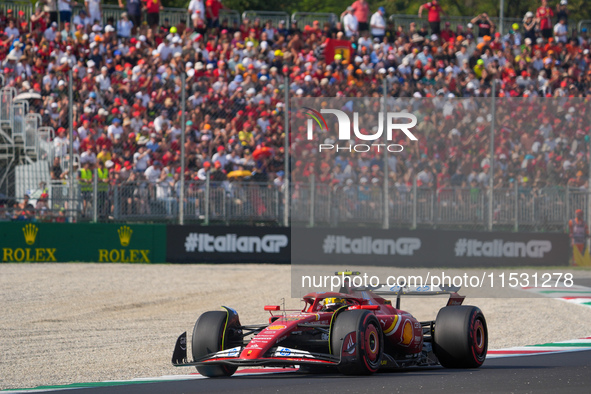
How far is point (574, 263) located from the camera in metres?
19.8

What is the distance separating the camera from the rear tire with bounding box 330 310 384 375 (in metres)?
7.30

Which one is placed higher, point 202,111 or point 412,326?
point 202,111

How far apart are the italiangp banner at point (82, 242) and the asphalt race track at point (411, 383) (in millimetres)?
12743

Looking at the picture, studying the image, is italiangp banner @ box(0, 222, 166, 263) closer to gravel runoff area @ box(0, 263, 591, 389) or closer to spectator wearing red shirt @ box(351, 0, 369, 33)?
gravel runoff area @ box(0, 263, 591, 389)

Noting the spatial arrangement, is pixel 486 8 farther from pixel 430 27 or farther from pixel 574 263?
pixel 574 263

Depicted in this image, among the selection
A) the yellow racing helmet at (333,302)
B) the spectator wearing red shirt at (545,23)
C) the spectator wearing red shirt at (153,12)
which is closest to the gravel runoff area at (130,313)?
the yellow racing helmet at (333,302)

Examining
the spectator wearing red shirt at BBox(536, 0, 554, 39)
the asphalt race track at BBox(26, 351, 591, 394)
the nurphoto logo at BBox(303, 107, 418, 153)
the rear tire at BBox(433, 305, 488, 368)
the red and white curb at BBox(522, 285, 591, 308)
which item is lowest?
the red and white curb at BBox(522, 285, 591, 308)

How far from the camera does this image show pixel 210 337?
786cm

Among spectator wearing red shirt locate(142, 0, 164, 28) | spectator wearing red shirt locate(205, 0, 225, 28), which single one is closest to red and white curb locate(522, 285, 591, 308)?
spectator wearing red shirt locate(205, 0, 225, 28)

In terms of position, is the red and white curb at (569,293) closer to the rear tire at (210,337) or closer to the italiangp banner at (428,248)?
the italiangp banner at (428,248)

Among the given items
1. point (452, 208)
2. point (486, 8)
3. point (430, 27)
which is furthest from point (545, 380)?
point (486, 8)

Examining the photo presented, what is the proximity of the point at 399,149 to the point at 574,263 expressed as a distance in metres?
4.53

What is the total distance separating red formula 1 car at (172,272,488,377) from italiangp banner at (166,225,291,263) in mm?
11744

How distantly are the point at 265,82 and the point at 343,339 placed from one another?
13.8 metres
